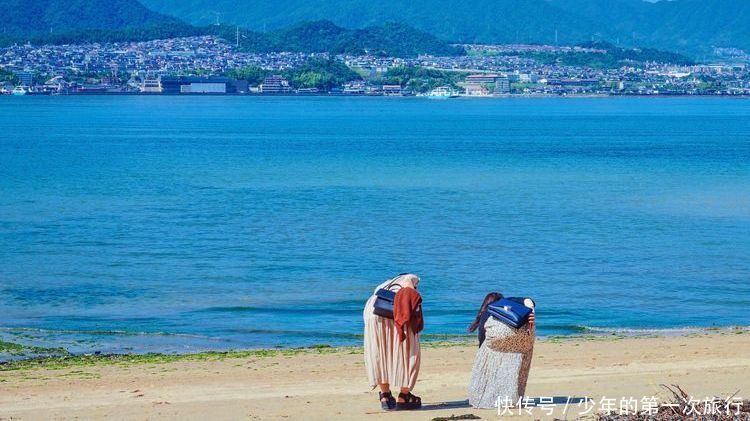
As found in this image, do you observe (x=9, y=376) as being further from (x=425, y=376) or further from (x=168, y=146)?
(x=168, y=146)

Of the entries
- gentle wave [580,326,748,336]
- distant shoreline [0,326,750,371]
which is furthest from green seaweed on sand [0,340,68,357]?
gentle wave [580,326,748,336]

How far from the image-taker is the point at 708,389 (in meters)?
12.2

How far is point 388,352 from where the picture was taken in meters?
11.0

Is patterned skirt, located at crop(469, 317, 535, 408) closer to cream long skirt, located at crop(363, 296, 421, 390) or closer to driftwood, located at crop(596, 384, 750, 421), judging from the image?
cream long skirt, located at crop(363, 296, 421, 390)

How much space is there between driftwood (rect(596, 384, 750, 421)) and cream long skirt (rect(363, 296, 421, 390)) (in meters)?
1.83

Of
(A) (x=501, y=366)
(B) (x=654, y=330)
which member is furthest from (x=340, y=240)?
(A) (x=501, y=366)

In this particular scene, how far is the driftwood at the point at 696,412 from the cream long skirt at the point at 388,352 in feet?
5.99

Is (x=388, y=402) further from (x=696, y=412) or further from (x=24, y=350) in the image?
(x=24, y=350)

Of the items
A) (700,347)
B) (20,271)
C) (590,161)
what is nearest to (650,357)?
(700,347)

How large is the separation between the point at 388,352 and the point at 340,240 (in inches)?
863

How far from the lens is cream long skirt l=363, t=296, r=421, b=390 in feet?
35.8

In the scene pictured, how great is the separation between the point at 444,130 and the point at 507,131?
5.24 meters

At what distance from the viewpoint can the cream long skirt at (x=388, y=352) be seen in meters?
10.9

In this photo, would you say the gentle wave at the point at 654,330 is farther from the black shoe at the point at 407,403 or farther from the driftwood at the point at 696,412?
the driftwood at the point at 696,412
